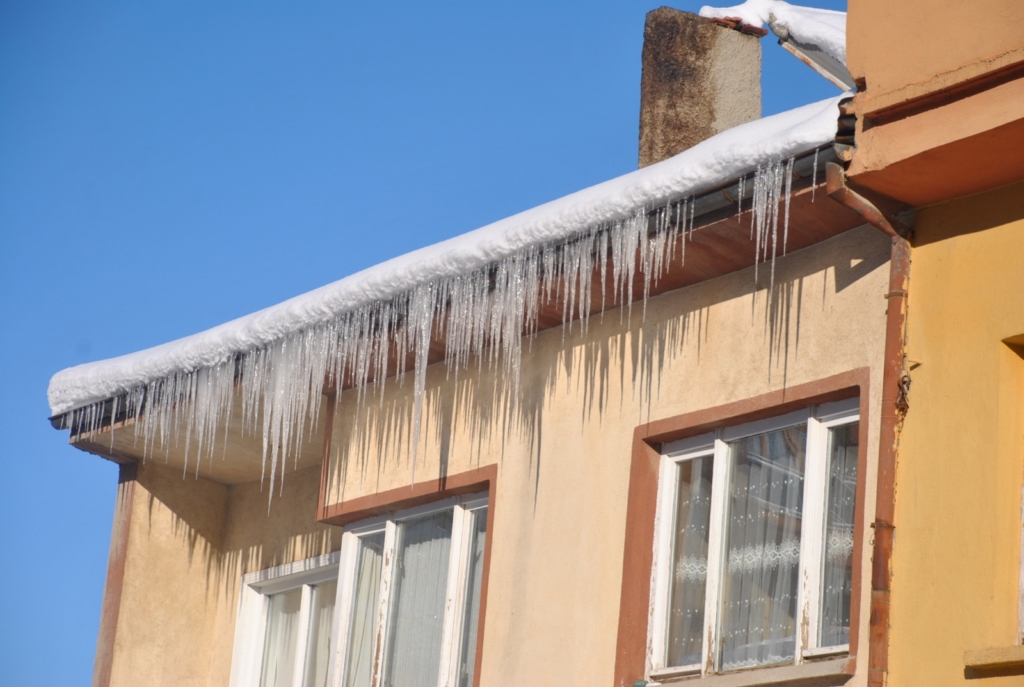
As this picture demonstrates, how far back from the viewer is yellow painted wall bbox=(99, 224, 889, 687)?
22.9ft

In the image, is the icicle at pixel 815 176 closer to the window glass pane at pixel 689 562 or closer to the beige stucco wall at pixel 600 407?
the beige stucco wall at pixel 600 407

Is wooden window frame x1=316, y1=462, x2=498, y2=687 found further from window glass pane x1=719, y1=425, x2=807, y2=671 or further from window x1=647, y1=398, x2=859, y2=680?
window glass pane x1=719, y1=425, x2=807, y2=671

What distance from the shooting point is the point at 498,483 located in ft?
28.0

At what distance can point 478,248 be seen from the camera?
8086 millimetres

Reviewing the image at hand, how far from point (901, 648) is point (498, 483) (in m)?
3.01

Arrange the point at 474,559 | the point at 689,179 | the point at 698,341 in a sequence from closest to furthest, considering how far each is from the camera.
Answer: the point at 689,179 < the point at 698,341 < the point at 474,559

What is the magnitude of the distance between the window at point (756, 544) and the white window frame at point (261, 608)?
3.84m

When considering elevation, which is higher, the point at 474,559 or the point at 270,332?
the point at 270,332

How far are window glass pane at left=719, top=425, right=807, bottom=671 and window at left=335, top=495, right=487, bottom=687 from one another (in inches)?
76.4

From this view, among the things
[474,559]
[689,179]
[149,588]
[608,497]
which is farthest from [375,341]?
[149,588]

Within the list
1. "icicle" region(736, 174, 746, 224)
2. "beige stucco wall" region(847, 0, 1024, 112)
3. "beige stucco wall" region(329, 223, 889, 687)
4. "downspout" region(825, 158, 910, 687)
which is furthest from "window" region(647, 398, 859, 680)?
"beige stucco wall" region(847, 0, 1024, 112)

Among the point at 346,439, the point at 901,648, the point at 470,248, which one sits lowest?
the point at 901,648

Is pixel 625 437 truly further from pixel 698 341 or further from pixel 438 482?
pixel 438 482

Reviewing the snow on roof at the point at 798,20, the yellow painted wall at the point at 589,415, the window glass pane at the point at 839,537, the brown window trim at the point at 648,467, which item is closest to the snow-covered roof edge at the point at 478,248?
the yellow painted wall at the point at 589,415
